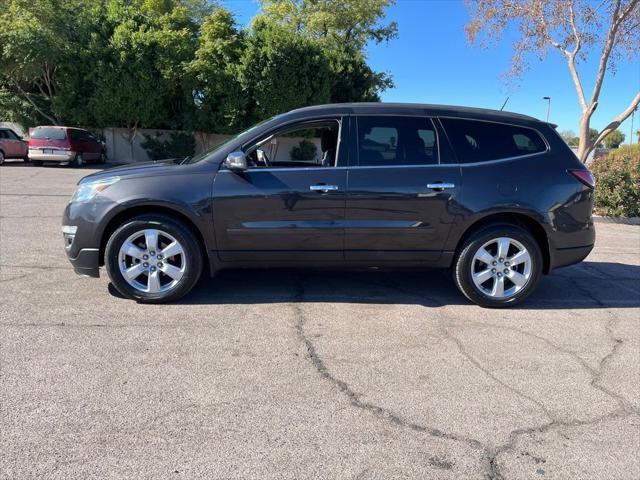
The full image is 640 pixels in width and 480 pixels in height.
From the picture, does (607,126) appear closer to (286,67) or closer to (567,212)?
(567,212)

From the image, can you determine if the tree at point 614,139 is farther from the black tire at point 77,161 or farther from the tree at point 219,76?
the black tire at point 77,161

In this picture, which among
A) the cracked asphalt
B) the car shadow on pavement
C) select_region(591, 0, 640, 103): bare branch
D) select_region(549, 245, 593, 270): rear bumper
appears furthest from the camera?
select_region(591, 0, 640, 103): bare branch

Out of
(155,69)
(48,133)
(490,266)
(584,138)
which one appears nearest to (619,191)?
(584,138)

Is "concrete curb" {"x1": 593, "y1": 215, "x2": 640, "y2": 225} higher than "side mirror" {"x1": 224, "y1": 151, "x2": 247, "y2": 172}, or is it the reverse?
"side mirror" {"x1": 224, "y1": 151, "x2": 247, "y2": 172}

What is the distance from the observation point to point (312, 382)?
3271mm

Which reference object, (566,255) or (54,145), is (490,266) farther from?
(54,145)

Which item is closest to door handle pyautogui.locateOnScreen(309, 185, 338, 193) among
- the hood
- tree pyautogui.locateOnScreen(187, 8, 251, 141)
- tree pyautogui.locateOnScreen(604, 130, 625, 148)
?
the hood

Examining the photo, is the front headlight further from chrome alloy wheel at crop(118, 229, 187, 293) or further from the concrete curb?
the concrete curb

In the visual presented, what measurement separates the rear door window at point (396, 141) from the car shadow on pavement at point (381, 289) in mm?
1421

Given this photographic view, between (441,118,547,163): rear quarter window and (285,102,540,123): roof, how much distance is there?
0.08m

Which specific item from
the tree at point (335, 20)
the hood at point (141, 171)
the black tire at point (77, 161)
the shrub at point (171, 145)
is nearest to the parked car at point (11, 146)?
the black tire at point (77, 161)

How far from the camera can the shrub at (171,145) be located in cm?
2422

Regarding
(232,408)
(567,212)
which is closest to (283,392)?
(232,408)

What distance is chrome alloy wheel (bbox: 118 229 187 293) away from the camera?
4.48m
